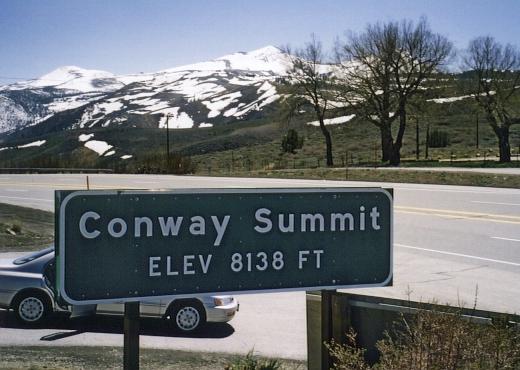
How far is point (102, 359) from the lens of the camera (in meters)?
6.90

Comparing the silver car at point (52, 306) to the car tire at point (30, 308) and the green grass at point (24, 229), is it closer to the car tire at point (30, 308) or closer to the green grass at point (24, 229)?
the car tire at point (30, 308)

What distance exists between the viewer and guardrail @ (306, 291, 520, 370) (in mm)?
4343

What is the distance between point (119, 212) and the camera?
3.46 meters

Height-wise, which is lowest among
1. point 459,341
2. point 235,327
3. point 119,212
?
point 235,327

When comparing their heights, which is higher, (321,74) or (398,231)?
(321,74)

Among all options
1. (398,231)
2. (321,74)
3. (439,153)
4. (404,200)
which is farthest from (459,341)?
(439,153)

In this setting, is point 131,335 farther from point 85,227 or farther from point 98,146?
point 98,146

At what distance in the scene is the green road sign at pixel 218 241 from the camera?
3416mm

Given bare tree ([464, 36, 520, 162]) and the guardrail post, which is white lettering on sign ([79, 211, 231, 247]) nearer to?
the guardrail post

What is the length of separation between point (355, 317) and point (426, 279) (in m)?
6.76

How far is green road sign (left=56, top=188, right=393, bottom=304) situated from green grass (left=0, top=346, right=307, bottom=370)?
2914 mm

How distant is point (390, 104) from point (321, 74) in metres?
7.91

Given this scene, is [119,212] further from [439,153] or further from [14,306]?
[439,153]

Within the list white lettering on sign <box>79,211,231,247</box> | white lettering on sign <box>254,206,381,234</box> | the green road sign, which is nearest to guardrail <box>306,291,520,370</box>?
the green road sign
